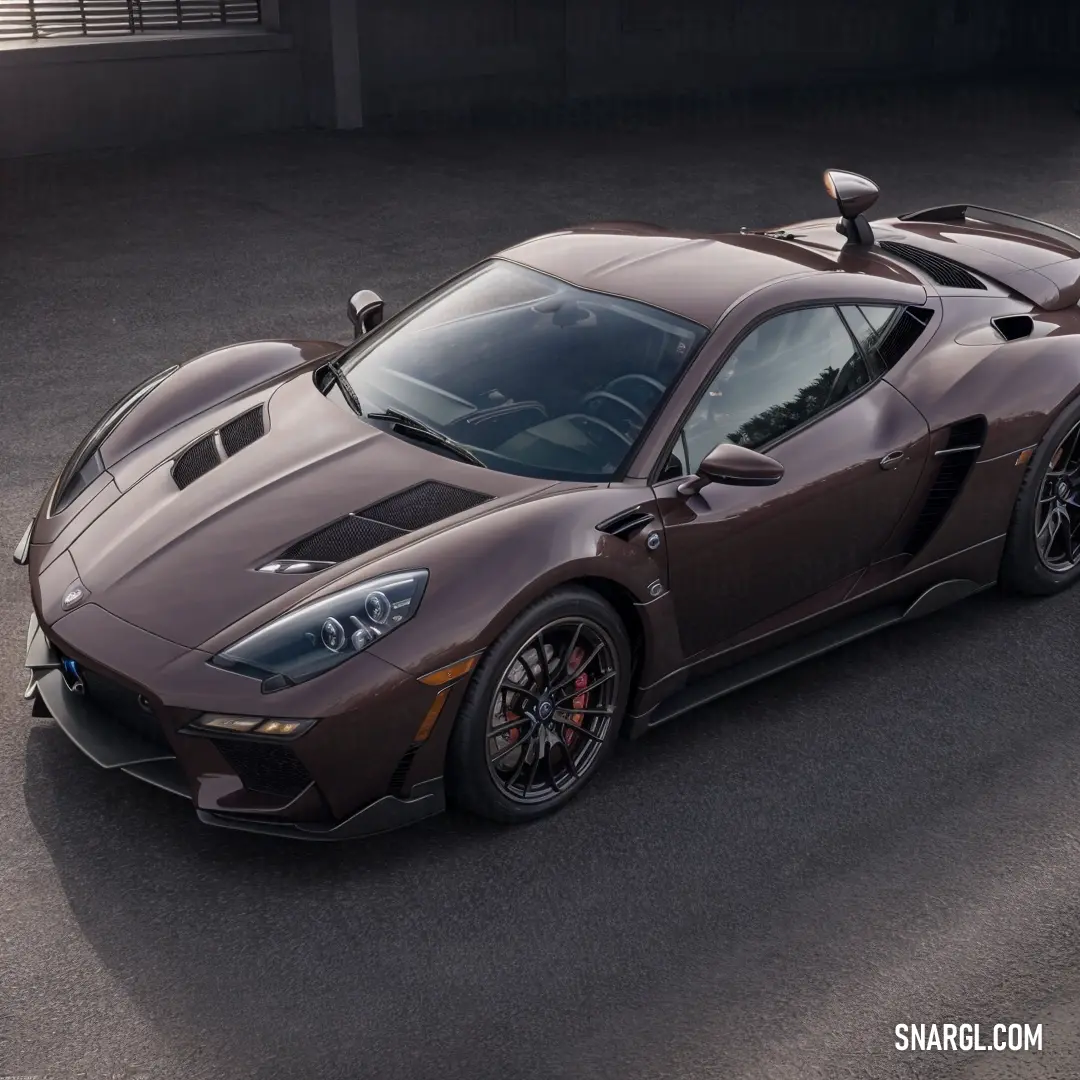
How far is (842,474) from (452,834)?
1.76m

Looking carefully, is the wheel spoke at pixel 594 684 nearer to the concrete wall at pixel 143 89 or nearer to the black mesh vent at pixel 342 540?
the black mesh vent at pixel 342 540

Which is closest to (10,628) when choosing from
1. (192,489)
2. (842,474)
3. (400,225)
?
(192,489)

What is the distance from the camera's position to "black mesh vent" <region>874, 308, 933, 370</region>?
5.00 meters

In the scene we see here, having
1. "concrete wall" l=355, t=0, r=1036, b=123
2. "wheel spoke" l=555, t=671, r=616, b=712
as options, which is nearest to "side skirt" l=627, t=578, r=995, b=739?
"wheel spoke" l=555, t=671, r=616, b=712

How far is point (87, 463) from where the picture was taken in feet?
15.8

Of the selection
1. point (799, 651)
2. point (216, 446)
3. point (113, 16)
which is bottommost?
point (799, 651)

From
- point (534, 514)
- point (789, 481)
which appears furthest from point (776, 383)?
point (534, 514)

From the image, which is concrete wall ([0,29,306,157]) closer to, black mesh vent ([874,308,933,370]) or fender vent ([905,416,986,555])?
black mesh vent ([874,308,933,370])

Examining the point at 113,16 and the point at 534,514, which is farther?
the point at 113,16

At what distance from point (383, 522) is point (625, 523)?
0.71 meters

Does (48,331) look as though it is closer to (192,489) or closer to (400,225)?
(400,225)

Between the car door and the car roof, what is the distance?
0.20 metres

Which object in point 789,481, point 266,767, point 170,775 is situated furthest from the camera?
point 789,481

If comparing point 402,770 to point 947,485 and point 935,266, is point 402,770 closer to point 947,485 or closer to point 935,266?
point 947,485
